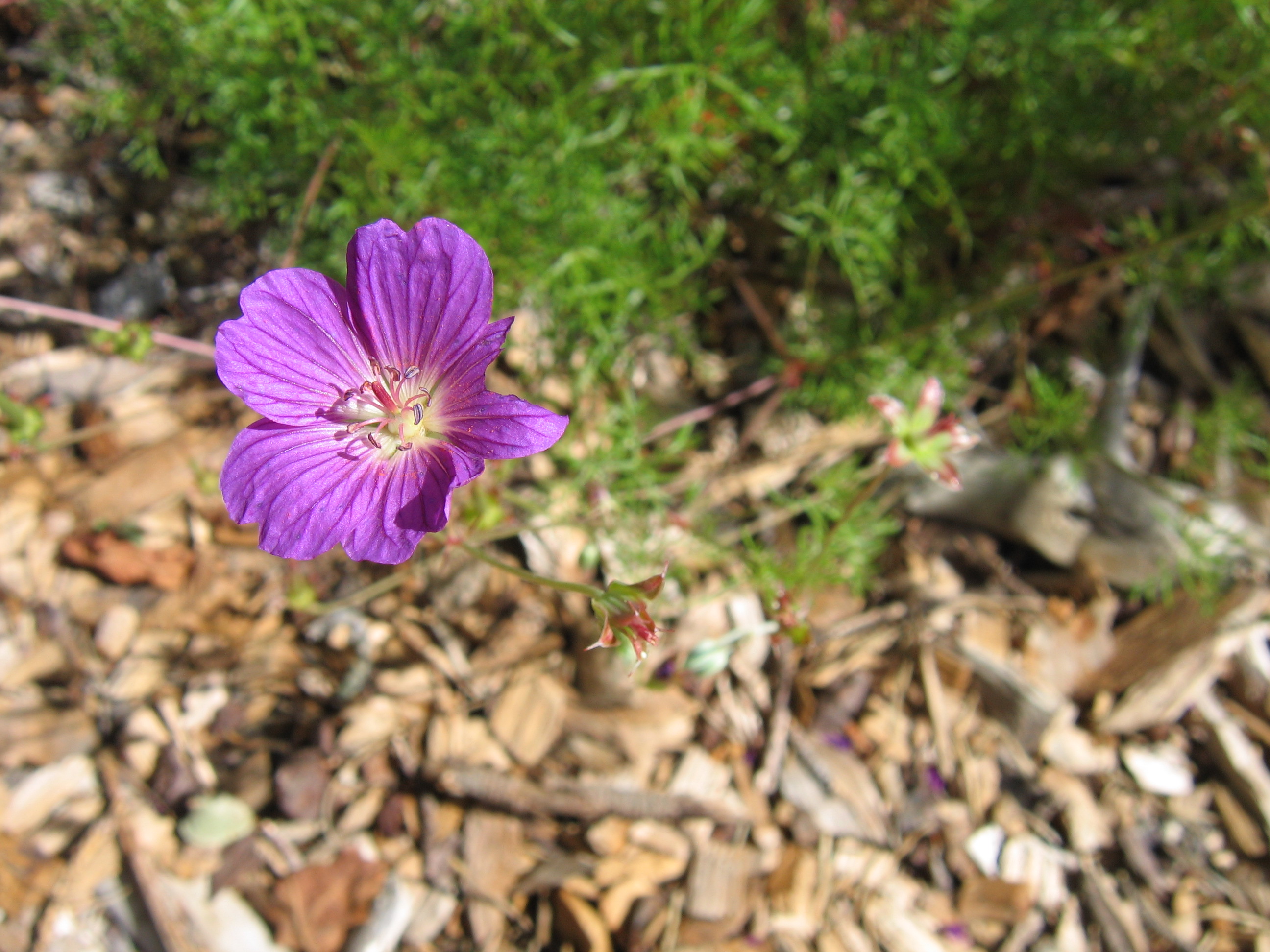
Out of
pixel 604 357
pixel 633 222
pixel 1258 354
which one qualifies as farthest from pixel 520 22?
pixel 1258 354

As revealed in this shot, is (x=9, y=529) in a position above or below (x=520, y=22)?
below

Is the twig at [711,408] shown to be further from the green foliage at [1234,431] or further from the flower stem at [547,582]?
the green foliage at [1234,431]

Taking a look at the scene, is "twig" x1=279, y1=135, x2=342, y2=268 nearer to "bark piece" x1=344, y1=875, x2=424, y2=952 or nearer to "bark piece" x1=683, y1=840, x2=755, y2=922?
"bark piece" x1=344, y1=875, x2=424, y2=952

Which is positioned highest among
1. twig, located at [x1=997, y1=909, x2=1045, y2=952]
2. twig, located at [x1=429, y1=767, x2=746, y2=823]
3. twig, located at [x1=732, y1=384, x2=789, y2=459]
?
twig, located at [x1=732, y1=384, x2=789, y2=459]

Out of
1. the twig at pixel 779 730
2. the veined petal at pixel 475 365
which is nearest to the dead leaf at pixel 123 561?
the veined petal at pixel 475 365

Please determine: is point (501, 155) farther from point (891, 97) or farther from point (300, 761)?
point (300, 761)

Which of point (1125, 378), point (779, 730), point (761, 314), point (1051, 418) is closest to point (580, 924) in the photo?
point (779, 730)

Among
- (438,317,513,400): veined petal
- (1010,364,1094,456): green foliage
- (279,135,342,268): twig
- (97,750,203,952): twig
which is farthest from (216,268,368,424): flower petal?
(1010,364,1094,456): green foliage
